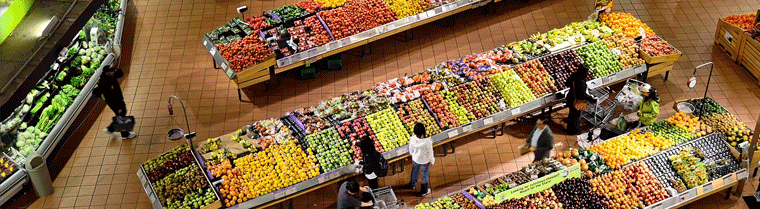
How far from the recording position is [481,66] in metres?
13.1

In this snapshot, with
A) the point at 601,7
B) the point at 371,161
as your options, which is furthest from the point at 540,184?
the point at 601,7

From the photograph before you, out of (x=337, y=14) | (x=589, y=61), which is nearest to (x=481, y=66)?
(x=589, y=61)

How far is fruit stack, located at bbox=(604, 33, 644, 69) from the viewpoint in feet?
44.0

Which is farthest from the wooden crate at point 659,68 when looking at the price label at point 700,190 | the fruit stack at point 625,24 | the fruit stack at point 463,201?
the fruit stack at point 463,201

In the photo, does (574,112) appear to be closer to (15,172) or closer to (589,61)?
(589,61)

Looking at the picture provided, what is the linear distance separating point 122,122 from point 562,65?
23.5 feet

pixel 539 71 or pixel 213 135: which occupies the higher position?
pixel 539 71

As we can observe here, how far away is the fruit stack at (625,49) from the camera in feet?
44.0

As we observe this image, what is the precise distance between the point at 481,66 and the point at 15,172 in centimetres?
723

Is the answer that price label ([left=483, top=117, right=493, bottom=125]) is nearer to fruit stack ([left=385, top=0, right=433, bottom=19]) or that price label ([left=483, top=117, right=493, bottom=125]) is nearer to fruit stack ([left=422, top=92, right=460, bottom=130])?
fruit stack ([left=422, top=92, right=460, bottom=130])

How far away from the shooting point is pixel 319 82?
47.1 feet

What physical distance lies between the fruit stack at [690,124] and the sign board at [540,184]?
211cm

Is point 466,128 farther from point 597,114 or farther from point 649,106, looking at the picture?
point 649,106

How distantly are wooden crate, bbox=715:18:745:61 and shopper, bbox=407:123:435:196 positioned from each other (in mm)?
6635
